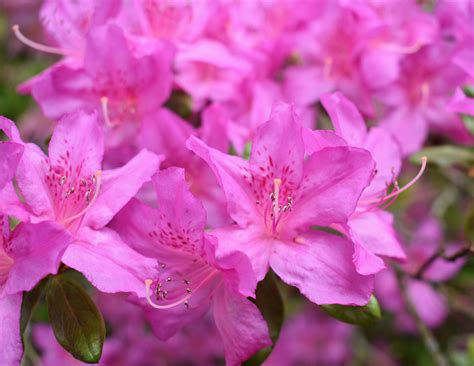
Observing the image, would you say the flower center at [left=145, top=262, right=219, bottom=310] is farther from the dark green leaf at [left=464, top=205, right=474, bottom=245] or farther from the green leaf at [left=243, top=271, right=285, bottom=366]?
the dark green leaf at [left=464, top=205, right=474, bottom=245]

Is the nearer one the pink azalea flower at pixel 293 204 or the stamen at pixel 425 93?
the pink azalea flower at pixel 293 204

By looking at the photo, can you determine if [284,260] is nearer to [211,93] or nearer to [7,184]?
[7,184]

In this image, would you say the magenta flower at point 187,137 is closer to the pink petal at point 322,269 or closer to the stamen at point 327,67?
the pink petal at point 322,269

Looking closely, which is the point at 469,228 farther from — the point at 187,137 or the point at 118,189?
the point at 118,189

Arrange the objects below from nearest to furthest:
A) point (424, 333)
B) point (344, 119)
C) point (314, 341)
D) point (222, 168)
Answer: point (222, 168)
point (344, 119)
point (424, 333)
point (314, 341)

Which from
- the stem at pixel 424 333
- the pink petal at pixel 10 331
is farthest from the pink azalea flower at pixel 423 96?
the pink petal at pixel 10 331

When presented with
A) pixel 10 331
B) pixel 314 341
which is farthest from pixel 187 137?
pixel 314 341

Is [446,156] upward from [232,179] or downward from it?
downward

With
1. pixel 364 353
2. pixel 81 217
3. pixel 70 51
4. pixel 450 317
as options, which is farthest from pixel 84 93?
pixel 450 317
